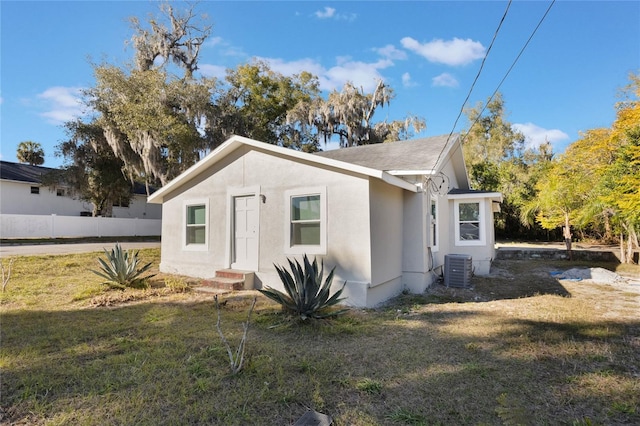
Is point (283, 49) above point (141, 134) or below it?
above

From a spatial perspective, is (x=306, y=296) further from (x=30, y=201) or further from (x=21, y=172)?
(x=21, y=172)

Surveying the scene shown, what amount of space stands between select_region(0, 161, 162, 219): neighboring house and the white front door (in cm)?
1996

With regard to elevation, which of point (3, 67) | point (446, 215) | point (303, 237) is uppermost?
point (3, 67)

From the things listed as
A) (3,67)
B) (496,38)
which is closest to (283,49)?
(3,67)

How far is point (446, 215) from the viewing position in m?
10.8

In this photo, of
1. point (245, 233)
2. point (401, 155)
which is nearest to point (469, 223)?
point (401, 155)

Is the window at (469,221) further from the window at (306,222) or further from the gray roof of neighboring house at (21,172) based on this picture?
the gray roof of neighboring house at (21,172)

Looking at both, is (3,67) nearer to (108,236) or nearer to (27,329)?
(27,329)

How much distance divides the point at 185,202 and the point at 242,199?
7.62ft

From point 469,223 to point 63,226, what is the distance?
23028 millimetres

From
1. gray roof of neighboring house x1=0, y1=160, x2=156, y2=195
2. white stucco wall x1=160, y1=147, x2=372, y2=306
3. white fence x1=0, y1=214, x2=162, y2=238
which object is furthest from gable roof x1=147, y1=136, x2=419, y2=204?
gray roof of neighboring house x1=0, y1=160, x2=156, y2=195

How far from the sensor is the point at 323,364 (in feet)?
12.6

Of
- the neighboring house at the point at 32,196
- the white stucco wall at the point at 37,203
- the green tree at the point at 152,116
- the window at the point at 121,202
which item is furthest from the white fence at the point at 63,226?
the green tree at the point at 152,116

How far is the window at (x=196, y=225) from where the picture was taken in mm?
9625
